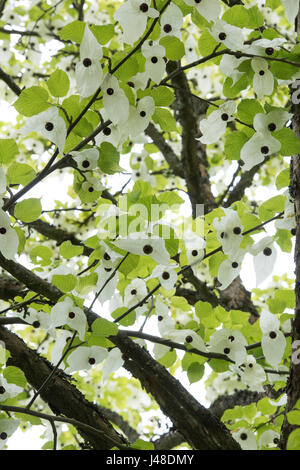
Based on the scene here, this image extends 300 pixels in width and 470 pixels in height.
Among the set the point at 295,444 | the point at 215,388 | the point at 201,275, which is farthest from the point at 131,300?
the point at 201,275

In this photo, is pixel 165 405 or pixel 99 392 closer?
pixel 165 405

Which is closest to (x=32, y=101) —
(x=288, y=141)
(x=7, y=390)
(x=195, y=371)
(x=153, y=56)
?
(x=153, y=56)

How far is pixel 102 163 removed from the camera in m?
1.45

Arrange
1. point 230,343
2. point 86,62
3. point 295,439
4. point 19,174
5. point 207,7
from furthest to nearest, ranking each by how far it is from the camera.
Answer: point 230,343
point 19,174
point 207,7
point 86,62
point 295,439

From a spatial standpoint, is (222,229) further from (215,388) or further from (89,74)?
(215,388)

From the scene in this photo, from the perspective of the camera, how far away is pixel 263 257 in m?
1.58

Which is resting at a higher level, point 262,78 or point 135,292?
point 262,78

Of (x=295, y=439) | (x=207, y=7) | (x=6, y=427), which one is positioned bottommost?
(x=295, y=439)

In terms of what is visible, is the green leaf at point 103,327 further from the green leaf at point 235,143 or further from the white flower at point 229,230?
the green leaf at point 235,143

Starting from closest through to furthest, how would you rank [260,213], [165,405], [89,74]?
1. [89,74]
2. [260,213]
3. [165,405]

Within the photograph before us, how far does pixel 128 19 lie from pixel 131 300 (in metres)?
0.81

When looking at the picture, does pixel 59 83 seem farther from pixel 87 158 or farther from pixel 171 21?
pixel 171 21

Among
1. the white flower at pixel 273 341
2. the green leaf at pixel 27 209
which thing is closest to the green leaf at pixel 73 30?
the green leaf at pixel 27 209

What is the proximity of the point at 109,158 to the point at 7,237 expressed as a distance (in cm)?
34
